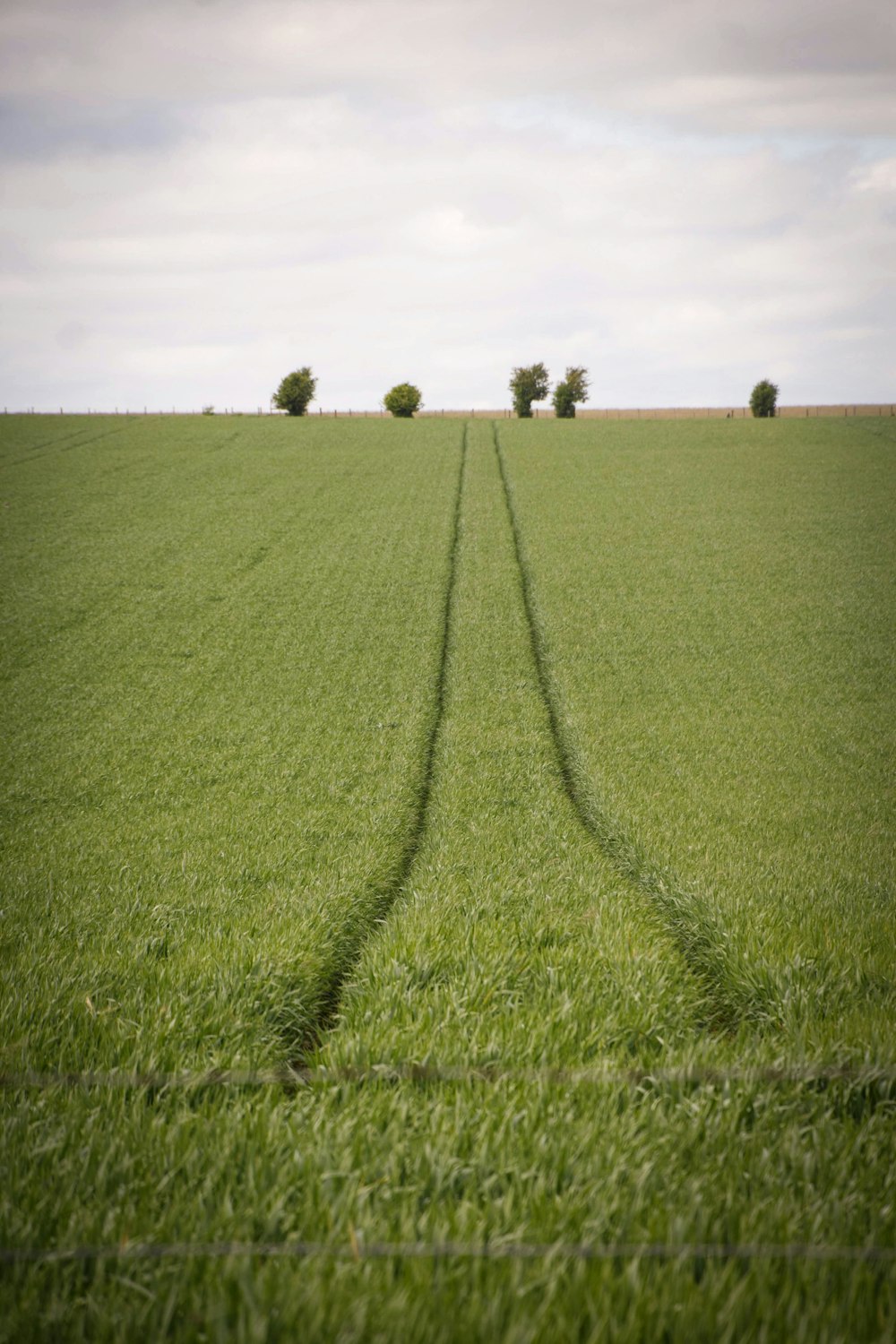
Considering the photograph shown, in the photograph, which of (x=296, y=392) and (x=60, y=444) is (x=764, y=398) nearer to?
(x=296, y=392)

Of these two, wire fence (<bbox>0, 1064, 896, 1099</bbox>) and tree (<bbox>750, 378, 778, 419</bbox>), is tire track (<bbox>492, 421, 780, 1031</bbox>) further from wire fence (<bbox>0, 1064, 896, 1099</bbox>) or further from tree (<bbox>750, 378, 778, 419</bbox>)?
tree (<bbox>750, 378, 778, 419</bbox>)

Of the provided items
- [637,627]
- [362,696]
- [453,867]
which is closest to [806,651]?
[637,627]

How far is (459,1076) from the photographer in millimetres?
3123

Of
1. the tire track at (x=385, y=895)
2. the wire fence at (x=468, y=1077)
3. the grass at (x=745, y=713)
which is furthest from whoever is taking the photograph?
the grass at (x=745, y=713)

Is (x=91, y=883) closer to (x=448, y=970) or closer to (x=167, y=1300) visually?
(x=448, y=970)

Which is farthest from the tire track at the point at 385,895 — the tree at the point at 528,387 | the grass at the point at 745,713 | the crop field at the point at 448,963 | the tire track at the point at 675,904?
the tree at the point at 528,387

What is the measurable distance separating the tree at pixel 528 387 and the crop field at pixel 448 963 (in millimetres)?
72829

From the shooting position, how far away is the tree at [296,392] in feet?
240

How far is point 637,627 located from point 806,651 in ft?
11.8

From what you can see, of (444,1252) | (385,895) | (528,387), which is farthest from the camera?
(528,387)

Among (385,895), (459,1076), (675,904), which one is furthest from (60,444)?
(459,1076)

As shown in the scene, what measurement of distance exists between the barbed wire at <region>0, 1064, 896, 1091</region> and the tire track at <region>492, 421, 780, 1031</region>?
0.70 metres

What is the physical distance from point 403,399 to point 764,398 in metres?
36.4

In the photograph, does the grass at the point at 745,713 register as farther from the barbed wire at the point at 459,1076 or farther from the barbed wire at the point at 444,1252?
the barbed wire at the point at 444,1252
